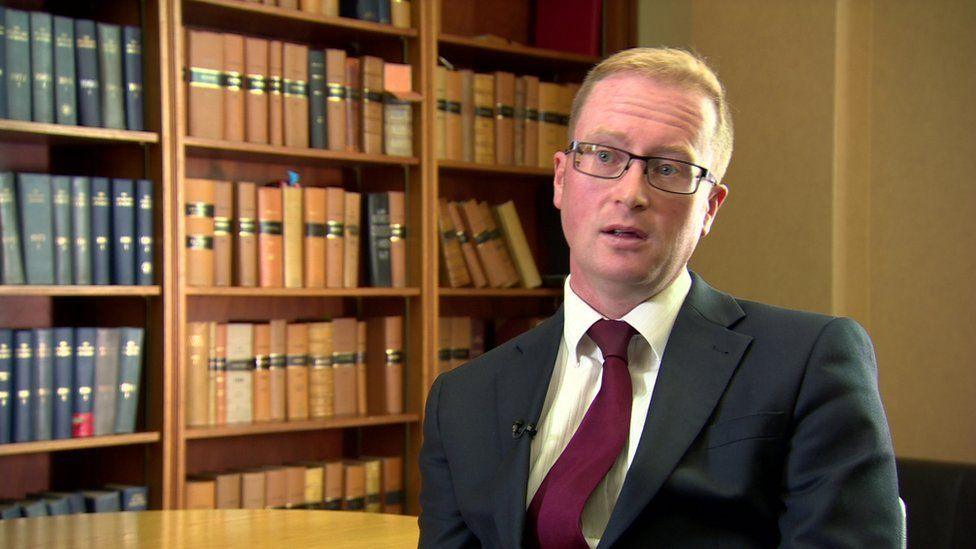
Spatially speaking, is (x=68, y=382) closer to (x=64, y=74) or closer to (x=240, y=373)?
(x=240, y=373)

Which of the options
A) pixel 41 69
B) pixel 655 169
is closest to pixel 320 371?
pixel 41 69

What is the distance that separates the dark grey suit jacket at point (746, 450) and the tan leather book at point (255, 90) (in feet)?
7.01

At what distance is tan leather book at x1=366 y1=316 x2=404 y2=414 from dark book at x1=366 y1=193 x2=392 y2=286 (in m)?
0.16

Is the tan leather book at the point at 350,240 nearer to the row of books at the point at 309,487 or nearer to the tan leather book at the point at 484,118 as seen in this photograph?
the tan leather book at the point at 484,118

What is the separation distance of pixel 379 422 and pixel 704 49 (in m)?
1.82

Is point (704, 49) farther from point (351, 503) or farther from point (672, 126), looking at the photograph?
point (672, 126)

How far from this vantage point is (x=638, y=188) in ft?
4.29

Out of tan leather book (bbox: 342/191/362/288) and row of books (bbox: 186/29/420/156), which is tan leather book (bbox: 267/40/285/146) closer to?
row of books (bbox: 186/29/420/156)

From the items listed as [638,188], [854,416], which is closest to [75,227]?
[638,188]

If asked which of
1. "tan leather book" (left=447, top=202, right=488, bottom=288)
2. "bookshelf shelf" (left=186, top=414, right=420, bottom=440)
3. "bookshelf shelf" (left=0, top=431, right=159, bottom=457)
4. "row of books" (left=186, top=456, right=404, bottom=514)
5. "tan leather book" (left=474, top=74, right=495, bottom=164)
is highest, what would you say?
"tan leather book" (left=474, top=74, right=495, bottom=164)

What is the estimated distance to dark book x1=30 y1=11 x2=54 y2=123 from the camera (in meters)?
2.91

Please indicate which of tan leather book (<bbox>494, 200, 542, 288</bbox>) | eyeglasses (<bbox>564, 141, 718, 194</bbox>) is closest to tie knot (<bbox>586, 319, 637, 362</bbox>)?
eyeglasses (<bbox>564, 141, 718, 194</bbox>)

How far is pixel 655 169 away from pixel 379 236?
7.41ft

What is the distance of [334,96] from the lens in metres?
3.43
